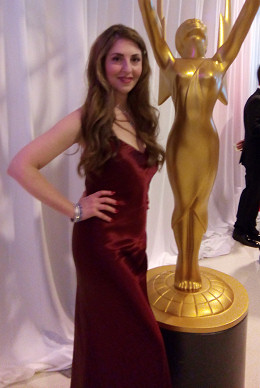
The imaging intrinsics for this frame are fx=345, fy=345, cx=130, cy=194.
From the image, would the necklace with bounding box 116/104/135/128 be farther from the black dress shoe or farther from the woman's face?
the black dress shoe

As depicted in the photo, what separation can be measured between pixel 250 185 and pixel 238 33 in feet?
6.08

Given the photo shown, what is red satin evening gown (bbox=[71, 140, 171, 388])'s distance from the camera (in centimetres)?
116

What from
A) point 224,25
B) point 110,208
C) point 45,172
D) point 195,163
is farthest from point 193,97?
point 45,172

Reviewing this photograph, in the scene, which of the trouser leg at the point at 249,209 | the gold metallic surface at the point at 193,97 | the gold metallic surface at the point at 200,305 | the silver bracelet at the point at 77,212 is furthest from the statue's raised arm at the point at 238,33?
the trouser leg at the point at 249,209

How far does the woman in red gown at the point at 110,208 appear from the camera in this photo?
1106 mm

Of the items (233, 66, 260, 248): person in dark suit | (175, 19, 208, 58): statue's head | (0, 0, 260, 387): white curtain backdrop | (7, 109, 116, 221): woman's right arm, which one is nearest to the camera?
(7, 109, 116, 221): woman's right arm

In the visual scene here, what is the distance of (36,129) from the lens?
1711 mm

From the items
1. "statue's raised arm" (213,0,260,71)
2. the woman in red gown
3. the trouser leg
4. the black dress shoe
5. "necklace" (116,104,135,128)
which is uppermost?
"statue's raised arm" (213,0,260,71)

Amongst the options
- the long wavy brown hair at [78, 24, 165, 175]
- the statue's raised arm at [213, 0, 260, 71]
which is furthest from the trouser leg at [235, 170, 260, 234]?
the long wavy brown hair at [78, 24, 165, 175]

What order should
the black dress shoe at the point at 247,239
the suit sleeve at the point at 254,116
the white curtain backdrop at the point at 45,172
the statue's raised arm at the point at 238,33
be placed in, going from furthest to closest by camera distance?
the black dress shoe at the point at 247,239 → the suit sleeve at the point at 254,116 → the white curtain backdrop at the point at 45,172 → the statue's raised arm at the point at 238,33

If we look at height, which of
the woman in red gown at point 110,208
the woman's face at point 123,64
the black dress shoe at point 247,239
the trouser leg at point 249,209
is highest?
the woman's face at point 123,64

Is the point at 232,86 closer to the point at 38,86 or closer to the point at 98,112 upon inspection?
the point at 38,86

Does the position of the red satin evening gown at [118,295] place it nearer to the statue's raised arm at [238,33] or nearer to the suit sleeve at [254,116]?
the statue's raised arm at [238,33]

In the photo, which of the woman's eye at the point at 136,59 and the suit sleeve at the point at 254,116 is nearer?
the woman's eye at the point at 136,59
